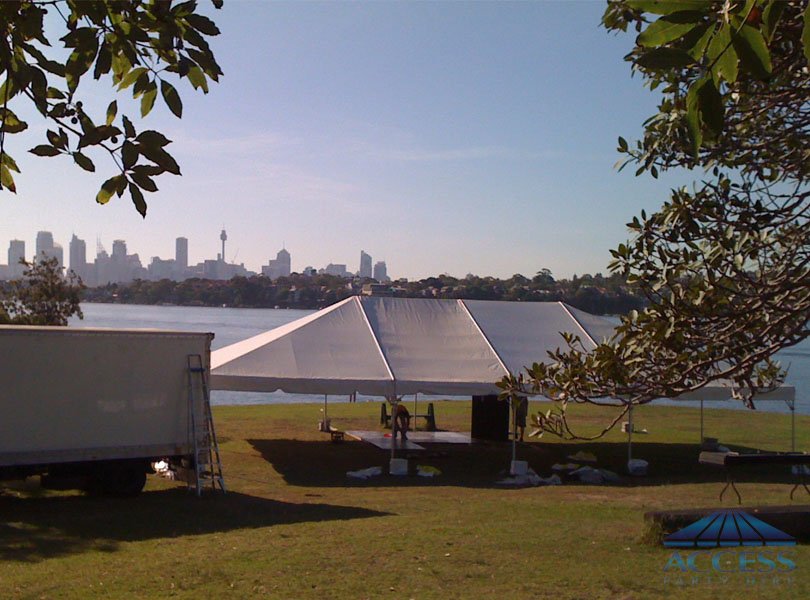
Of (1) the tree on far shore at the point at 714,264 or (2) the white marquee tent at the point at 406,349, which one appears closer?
(1) the tree on far shore at the point at 714,264

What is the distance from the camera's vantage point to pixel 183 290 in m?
59.6

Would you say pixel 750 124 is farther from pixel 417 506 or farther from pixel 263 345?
pixel 263 345

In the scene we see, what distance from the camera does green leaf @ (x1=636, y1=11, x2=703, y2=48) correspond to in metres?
2.34

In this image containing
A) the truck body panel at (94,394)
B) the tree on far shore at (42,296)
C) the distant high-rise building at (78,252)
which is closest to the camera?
the truck body panel at (94,394)

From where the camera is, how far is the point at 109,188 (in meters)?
3.47

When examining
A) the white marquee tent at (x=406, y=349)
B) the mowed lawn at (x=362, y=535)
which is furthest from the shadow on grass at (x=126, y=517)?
the white marquee tent at (x=406, y=349)

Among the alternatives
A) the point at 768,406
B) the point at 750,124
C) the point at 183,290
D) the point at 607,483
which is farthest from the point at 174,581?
the point at 183,290

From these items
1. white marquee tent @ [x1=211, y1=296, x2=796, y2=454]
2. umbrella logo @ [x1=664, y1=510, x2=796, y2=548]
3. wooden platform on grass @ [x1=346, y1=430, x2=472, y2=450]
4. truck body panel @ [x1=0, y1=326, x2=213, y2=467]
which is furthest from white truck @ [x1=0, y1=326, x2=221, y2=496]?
umbrella logo @ [x1=664, y1=510, x2=796, y2=548]

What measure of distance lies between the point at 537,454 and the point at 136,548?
1215 cm

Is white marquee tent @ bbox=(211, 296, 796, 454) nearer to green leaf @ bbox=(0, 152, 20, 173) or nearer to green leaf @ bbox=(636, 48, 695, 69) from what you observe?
green leaf @ bbox=(0, 152, 20, 173)

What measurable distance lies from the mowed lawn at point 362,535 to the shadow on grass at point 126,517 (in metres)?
0.03

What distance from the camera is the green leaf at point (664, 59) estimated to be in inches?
90.2

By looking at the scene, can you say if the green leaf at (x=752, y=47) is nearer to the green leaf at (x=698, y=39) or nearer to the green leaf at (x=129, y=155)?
the green leaf at (x=698, y=39)

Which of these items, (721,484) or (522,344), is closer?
(721,484)
